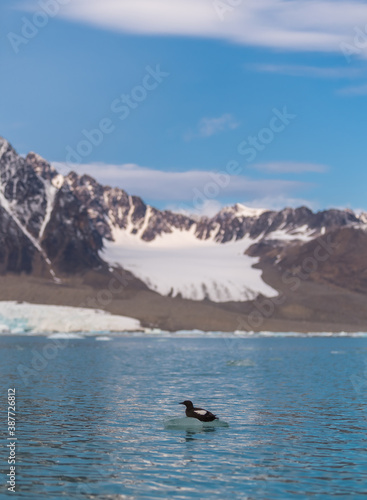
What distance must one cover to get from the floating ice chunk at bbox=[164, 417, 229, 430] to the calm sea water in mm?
383

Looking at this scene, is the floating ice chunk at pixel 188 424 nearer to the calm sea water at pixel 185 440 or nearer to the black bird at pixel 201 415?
the black bird at pixel 201 415

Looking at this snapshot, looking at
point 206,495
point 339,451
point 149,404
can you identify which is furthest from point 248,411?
point 206,495

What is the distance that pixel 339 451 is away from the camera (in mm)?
30047

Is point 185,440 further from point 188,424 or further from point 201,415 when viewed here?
point 201,415

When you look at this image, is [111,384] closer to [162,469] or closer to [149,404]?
[149,404]

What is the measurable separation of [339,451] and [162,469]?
7.68 meters

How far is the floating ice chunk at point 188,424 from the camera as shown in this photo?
3562cm

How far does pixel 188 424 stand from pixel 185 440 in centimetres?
285

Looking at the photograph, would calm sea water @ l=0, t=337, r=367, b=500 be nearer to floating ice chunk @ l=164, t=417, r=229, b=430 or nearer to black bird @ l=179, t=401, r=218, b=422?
floating ice chunk @ l=164, t=417, r=229, b=430

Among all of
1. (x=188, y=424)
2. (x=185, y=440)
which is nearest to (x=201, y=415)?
(x=188, y=424)

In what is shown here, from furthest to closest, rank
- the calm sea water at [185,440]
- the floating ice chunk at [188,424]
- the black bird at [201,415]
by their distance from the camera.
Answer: the black bird at [201,415] → the floating ice chunk at [188,424] → the calm sea water at [185,440]

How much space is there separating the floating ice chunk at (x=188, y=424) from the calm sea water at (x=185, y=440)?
1.26ft

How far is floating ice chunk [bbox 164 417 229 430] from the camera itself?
35625 mm

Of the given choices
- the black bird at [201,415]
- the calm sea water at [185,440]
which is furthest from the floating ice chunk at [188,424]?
the calm sea water at [185,440]
